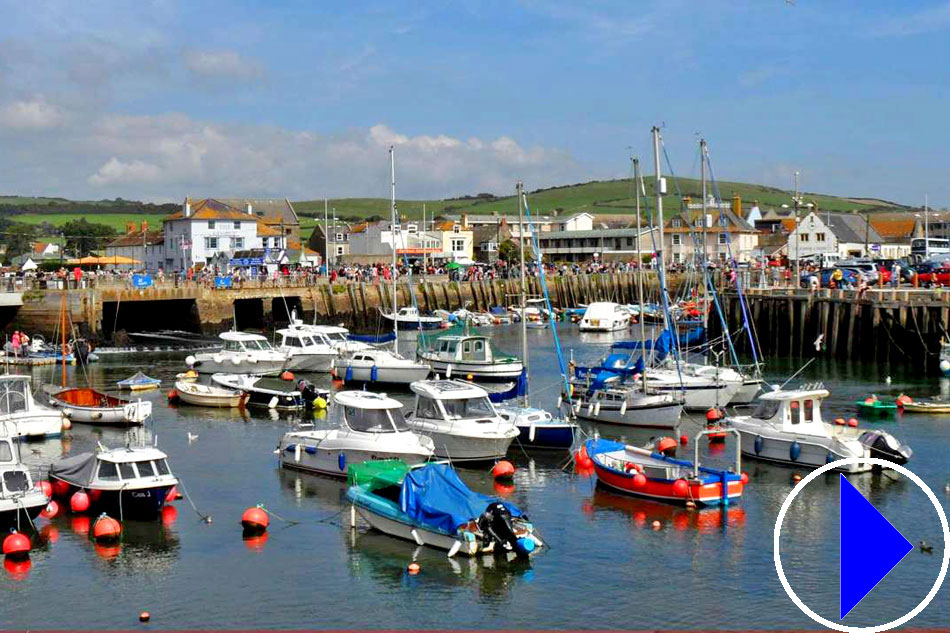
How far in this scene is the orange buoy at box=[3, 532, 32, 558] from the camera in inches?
1062

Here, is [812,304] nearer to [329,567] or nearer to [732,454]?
[732,454]

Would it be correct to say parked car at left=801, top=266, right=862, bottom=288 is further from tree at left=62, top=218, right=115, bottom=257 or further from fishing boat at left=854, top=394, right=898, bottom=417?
tree at left=62, top=218, right=115, bottom=257

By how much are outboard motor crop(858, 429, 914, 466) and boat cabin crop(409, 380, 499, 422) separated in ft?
37.0

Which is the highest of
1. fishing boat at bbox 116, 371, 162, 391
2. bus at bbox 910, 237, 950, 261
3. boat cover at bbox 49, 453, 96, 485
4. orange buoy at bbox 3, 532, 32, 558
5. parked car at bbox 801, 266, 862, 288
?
bus at bbox 910, 237, 950, 261

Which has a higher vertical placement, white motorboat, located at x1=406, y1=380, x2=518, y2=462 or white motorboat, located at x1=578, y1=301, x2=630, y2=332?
white motorboat, located at x1=578, y1=301, x2=630, y2=332

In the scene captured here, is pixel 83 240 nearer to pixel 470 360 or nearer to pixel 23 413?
pixel 470 360

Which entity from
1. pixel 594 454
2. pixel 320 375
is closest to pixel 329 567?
pixel 594 454

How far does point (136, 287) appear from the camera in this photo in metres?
83.9

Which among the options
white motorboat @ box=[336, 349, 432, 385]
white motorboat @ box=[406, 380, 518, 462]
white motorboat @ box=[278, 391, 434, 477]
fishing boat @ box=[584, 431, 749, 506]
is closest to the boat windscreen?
white motorboat @ box=[406, 380, 518, 462]

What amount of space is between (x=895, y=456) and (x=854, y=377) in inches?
975

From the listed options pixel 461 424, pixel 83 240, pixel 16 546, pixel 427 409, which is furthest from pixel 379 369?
pixel 83 240

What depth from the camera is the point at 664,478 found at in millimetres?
32781

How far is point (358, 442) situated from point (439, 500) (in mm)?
7907

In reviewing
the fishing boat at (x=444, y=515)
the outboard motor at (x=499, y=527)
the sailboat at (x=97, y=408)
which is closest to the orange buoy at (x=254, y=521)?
the fishing boat at (x=444, y=515)
